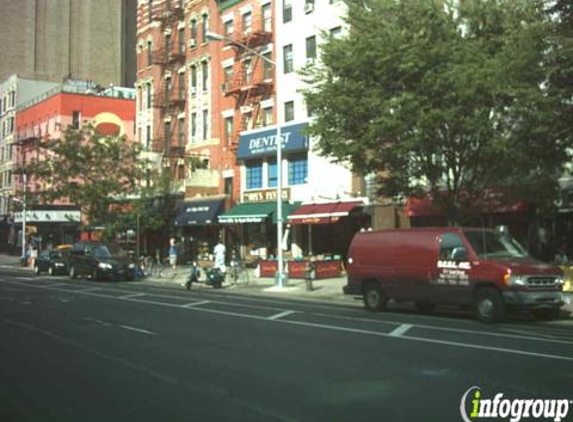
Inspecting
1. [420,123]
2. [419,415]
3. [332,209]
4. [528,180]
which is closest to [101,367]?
[419,415]

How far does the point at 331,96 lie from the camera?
19.8 m

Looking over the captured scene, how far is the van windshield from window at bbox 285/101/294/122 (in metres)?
22.3

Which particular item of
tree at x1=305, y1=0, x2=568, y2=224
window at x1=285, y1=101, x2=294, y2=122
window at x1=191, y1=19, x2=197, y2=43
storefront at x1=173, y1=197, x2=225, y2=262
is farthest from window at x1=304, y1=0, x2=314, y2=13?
tree at x1=305, y1=0, x2=568, y2=224

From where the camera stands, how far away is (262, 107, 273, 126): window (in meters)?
39.2

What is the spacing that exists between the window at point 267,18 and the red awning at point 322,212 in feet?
37.6

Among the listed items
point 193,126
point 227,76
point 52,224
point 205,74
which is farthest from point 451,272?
point 52,224

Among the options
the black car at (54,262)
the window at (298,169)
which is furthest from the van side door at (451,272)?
the black car at (54,262)

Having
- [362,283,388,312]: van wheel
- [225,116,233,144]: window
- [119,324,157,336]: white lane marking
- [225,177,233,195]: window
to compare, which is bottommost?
[119,324,157,336]: white lane marking

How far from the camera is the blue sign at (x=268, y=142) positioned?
35438mm

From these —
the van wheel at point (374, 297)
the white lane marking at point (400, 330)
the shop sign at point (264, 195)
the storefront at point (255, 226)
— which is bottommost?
the white lane marking at point (400, 330)

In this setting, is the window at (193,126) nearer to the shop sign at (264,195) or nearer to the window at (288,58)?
the shop sign at (264,195)

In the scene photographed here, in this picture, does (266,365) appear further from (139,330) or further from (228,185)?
(228,185)

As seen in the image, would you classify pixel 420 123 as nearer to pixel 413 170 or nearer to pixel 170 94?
pixel 413 170

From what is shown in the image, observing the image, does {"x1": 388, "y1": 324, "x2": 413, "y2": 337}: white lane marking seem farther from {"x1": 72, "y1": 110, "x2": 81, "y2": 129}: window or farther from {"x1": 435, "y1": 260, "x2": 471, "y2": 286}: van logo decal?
{"x1": 72, "y1": 110, "x2": 81, "y2": 129}: window
